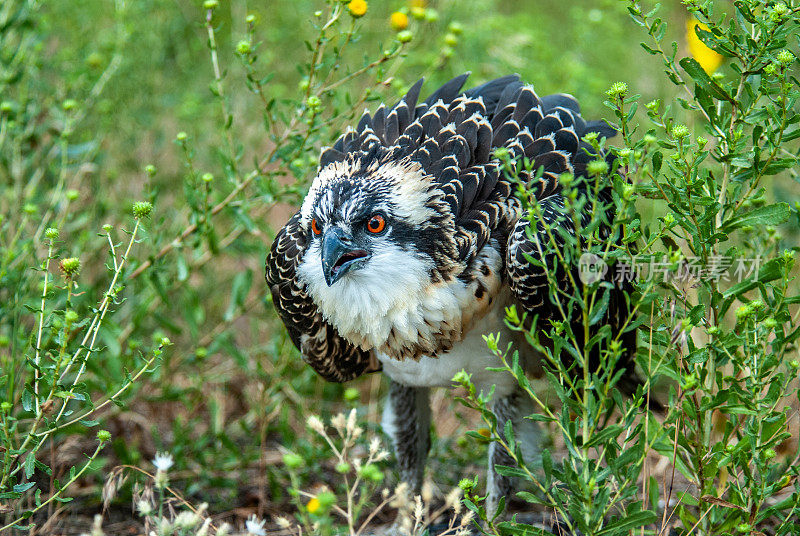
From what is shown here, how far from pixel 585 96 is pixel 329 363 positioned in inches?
95.3

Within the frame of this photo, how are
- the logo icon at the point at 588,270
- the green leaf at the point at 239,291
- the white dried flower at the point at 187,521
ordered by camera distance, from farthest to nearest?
the green leaf at the point at 239,291 < the logo icon at the point at 588,270 < the white dried flower at the point at 187,521

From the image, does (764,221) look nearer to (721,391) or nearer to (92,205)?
(721,391)

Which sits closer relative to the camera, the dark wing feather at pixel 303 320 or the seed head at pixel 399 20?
the dark wing feather at pixel 303 320

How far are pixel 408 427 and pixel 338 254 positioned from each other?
1.26 metres

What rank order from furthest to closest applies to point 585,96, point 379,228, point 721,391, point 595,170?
point 585,96 → point 379,228 → point 721,391 → point 595,170

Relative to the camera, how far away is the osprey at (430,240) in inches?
109

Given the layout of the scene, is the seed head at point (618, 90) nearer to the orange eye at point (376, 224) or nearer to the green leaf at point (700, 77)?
the green leaf at point (700, 77)

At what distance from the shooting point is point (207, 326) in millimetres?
5027

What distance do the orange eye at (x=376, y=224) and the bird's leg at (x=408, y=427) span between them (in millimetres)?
1081

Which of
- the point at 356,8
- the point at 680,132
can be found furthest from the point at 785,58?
the point at 356,8

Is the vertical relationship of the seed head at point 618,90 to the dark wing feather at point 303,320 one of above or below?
above

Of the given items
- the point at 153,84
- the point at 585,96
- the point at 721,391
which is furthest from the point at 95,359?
the point at 585,96

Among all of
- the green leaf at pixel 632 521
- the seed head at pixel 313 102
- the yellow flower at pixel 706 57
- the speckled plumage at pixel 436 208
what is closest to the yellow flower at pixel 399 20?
the speckled plumage at pixel 436 208

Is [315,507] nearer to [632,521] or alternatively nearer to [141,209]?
[632,521]
